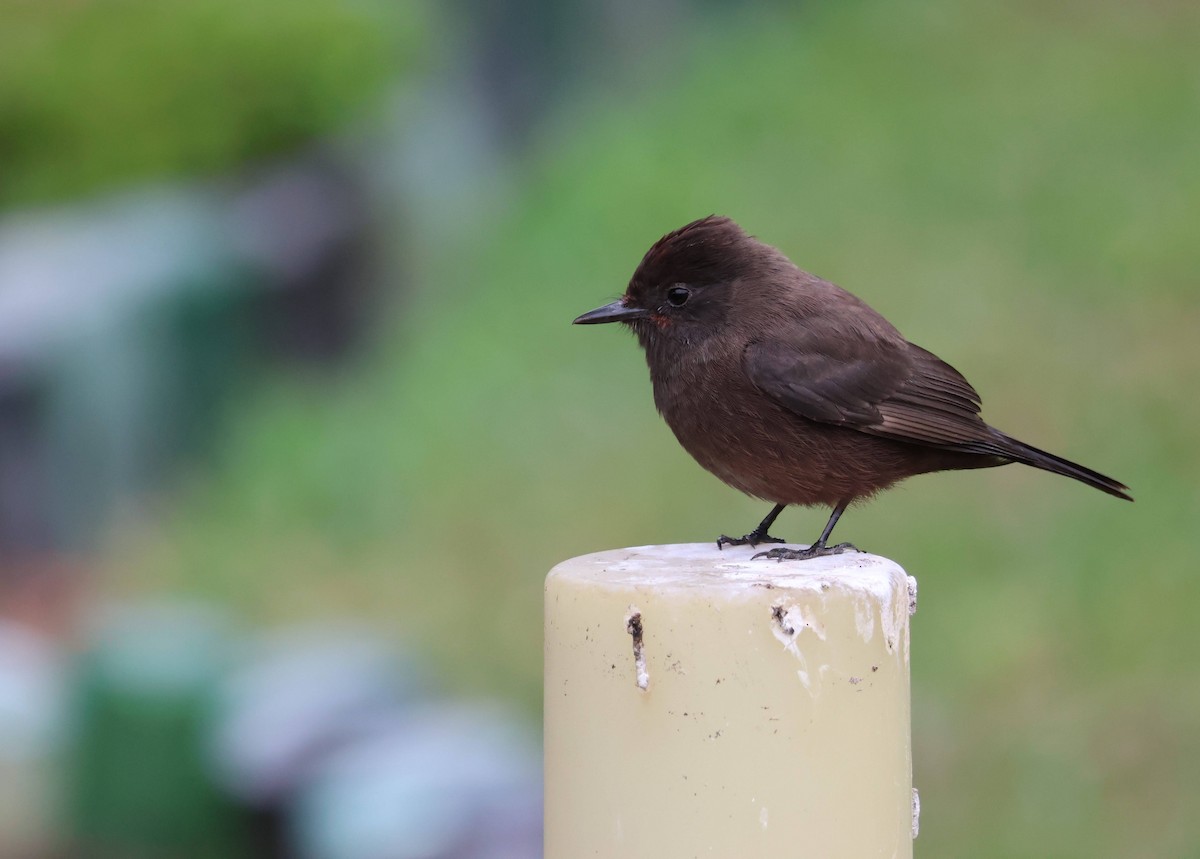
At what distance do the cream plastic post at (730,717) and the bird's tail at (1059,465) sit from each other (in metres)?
1.41

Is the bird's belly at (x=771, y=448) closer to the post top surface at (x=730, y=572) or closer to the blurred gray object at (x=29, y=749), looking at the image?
the post top surface at (x=730, y=572)

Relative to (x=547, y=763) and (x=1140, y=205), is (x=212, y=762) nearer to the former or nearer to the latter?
(x=547, y=763)

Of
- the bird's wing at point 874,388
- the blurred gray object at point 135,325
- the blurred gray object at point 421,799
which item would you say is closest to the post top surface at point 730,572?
the bird's wing at point 874,388

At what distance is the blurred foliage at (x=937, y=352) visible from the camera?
709 centimetres

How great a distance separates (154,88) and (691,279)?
6.27 meters

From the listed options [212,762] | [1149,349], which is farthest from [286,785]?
[1149,349]

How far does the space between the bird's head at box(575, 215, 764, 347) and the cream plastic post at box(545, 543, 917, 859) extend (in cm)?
141

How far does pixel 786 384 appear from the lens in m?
3.88

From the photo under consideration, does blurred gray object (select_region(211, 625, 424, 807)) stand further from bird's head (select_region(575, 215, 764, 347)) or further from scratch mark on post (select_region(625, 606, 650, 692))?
scratch mark on post (select_region(625, 606, 650, 692))

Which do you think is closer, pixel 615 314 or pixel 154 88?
pixel 615 314

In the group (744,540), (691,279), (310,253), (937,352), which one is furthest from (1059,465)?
(310,253)

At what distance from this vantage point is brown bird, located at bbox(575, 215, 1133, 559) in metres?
3.88

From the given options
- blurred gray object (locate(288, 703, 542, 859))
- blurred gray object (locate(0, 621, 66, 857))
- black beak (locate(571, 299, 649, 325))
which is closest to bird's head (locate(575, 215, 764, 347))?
black beak (locate(571, 299, 649, 325))

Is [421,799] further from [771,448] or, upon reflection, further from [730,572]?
[730,572]
